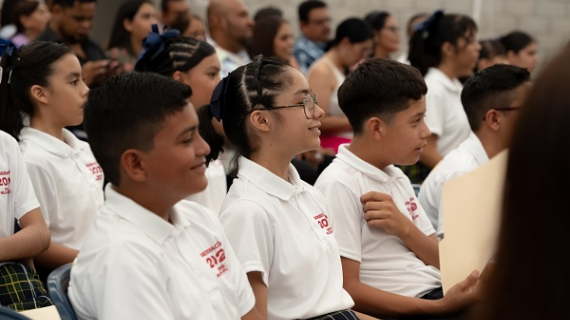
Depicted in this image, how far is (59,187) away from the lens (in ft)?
8.87

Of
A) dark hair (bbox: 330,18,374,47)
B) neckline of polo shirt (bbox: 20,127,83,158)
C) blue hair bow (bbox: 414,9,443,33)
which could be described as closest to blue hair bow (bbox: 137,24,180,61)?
neckline of polo shirt (bbox: 20,127,83,158)

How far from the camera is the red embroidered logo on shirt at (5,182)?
2.35 m

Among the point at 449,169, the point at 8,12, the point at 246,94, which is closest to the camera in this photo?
the point at 246,94

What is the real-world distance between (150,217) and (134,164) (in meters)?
0.12

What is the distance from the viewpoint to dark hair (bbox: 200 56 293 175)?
2301 mm

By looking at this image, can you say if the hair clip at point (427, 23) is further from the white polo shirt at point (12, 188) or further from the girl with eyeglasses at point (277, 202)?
the white polo shirt at point (12, 188)

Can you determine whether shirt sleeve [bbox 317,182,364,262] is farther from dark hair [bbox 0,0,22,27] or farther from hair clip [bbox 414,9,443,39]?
dark hair [bbox 0,0,22,27]

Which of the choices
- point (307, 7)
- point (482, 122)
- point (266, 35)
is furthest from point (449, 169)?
point (307, 7)

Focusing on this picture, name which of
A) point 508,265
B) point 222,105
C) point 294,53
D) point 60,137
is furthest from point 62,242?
point 294,53

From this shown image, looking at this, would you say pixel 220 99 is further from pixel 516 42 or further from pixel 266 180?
pixel 516 42

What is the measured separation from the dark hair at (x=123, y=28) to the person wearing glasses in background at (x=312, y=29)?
69.8 inches

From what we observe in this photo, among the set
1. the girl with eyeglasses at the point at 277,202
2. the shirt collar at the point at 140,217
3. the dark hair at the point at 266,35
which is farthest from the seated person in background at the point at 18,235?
the dark hair at the point at 266,35

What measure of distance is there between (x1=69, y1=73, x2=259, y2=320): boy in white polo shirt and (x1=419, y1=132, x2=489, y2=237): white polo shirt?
1382mm

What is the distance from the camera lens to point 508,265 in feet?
2.40
